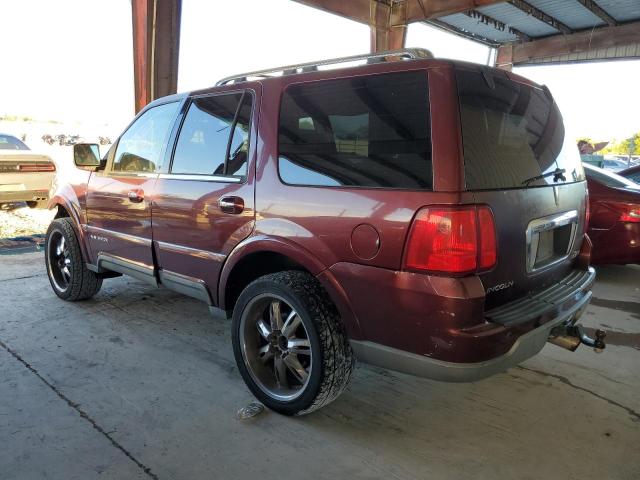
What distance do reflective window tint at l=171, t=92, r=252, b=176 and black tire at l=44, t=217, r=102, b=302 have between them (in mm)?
1663

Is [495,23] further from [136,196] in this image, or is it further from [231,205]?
[231,205]

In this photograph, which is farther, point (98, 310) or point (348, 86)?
point (98, 310)

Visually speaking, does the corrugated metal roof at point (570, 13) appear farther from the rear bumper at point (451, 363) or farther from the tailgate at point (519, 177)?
the rear bumper at point (451, 363)

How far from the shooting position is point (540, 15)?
13.7 metres

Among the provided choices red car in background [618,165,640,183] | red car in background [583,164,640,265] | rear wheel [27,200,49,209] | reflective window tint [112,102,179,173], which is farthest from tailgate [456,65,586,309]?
rear wheel [27,200,49,209]

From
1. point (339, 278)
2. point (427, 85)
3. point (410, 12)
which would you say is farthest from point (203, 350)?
point (410, 12)

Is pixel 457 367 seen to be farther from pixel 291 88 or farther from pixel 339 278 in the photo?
pixel 291 88

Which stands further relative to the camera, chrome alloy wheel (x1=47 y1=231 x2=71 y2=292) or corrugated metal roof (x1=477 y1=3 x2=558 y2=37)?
corrugated metal roof (x1=477 y1=3 x2=558 y2=37)

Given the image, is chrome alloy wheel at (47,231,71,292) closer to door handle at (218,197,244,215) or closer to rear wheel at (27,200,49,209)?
door handle at (218,197,244,215)

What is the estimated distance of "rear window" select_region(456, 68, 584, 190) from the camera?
6.86 ft

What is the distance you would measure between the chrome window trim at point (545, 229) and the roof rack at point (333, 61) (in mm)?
978

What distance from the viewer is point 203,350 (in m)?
3.45

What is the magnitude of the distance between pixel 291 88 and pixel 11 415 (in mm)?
2344

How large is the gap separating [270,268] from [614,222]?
4.17m
